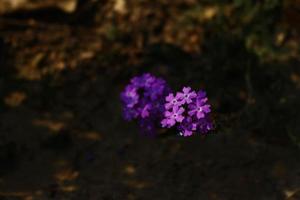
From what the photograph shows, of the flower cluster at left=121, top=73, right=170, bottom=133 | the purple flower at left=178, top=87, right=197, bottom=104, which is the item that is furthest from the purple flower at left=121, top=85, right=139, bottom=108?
the purple flower at left=178, top=87, right=197, bottom=104

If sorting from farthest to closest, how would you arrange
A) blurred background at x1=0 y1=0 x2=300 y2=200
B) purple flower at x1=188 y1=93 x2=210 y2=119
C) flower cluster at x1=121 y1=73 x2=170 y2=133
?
blurred background at x1=0 y1=0 x2=300 y2=200 < flower cluster at x1=121 y1=73 x2=170 y2=133 < purple flower at x1=188 y1=93 x2=210 y2=119

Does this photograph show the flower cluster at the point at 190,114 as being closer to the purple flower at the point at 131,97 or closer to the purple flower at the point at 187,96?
the purple flower at the point at 187,96

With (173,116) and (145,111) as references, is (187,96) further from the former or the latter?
(145,111)

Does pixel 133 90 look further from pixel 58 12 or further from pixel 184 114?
pixel 58 12

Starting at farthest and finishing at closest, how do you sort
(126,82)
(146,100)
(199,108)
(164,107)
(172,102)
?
(126,82)
(146,100)
(164,107)
(172,102)
(199,108)

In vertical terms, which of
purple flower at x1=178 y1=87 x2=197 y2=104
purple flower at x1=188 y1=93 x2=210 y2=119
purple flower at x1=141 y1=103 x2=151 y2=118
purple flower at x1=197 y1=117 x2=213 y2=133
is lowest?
purple flower at x1=197 y1=117 x2=213 y2=133

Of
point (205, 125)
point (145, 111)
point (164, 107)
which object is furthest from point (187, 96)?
point (145, 111)

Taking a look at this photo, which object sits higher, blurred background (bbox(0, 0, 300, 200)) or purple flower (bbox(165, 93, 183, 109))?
blurred background (bbox(0, 0, 300, 200))

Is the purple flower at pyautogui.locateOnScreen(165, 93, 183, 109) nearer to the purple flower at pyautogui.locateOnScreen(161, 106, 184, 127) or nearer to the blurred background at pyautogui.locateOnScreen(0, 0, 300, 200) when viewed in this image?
the purple flower at pyautogui.locateOnScreen(161, 106, 184, 127)
